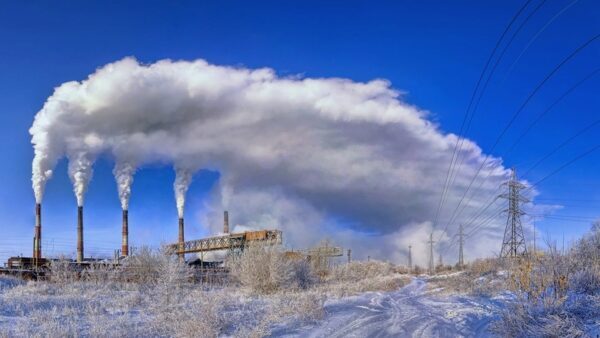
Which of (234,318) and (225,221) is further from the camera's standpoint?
(225,221)

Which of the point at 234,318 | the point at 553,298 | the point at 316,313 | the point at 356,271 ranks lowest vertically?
the point at 356,271

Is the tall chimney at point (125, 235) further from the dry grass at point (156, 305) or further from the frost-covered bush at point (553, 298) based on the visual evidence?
the frost-covered bush at point (553, 298)

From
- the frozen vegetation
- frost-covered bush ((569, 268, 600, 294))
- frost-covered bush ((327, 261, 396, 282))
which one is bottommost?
frost-covered bush ((327, 261, 396, 282))

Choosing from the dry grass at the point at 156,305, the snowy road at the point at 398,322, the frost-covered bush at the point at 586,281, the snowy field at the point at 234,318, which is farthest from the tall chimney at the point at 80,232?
the frost-covered bush at the point at 586,281

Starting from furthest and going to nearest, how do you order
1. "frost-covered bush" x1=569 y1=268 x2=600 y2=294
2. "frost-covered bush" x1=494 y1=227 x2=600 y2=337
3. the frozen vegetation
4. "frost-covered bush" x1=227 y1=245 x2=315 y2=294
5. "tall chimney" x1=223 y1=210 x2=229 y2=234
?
"tall chimney" x1=223 y1=210 x2=229 y2=234, "frost-covered bush" x1=227 y1=245 x2=315 y2=294, "frost-covered bush" x1=569 y1=268 x2=600 y2=294, the frozen vegetation, "frost-covered bush" x1=494 y1=227 x2=600 y2=337

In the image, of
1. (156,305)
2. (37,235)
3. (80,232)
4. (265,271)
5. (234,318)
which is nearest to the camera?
(234,318)

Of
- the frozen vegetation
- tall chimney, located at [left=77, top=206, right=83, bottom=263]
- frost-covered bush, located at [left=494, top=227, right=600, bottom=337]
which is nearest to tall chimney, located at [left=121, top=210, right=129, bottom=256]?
tall chimney, located at [left=77, top=206, right=83, bottom=263]

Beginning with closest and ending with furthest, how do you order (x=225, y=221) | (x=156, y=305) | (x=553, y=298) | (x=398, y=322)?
(x=553, y=298), (x=398, y=322), (x=156, y=305), (x=225, y=221)

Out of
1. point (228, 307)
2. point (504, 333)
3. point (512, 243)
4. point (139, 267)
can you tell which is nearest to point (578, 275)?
point (504, 333)

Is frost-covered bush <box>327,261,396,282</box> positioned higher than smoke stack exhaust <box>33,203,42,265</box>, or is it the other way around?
smoke stack exhaust <box>33,203,42,265</box>

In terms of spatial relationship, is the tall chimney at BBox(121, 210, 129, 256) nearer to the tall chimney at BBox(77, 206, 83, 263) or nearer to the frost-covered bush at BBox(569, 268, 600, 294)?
the tall chimney at BBox(77, 206, 83, 263)

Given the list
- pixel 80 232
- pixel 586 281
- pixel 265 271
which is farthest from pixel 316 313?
pixel 80 232

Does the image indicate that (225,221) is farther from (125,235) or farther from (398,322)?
(398,322)

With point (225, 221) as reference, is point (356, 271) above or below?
below
